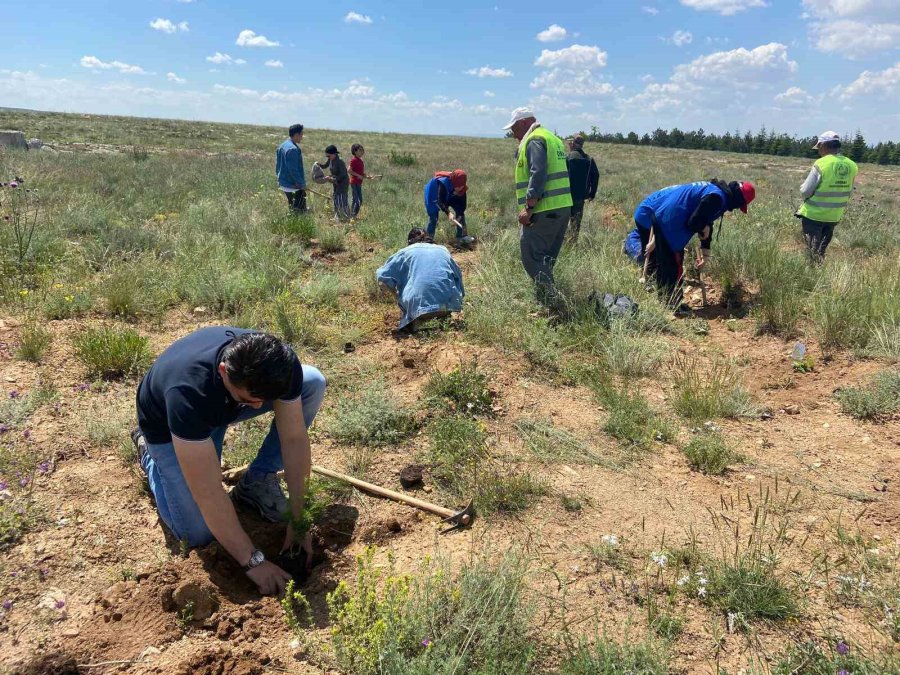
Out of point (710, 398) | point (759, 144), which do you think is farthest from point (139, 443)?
point (759, 144)

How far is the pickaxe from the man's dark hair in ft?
3.36

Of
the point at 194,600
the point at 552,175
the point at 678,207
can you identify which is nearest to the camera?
the point at 194,600

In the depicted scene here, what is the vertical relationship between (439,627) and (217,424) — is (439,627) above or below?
below

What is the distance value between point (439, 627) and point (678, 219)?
15.2 feet

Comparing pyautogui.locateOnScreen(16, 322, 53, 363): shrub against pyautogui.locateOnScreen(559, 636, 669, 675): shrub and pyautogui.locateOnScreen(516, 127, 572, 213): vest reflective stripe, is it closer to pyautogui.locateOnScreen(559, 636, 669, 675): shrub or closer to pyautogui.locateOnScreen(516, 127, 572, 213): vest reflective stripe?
pyautogui.locateOnScreen(516, 127, 572, 213): vest reflective stripe

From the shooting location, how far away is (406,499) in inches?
110

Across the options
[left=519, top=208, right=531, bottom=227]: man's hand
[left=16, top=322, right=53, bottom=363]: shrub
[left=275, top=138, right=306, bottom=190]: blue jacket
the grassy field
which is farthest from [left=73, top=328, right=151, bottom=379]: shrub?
[left=275, top=138, right=306, bottom=190]: blue jacket

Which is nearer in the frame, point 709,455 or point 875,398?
point 709,455

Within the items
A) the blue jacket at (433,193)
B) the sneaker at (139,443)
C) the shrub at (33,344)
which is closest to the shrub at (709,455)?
the sneaker at (139,443)

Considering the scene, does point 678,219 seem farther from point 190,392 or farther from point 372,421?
point 190,392

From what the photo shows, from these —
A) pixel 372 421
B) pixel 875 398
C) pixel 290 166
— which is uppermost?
pixel 290 166

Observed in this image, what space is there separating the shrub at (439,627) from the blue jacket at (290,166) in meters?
7.11

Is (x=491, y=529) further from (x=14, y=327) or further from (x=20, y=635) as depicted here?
(x=14, y=327)

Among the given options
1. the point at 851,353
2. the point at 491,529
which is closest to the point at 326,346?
the point at 491,529
